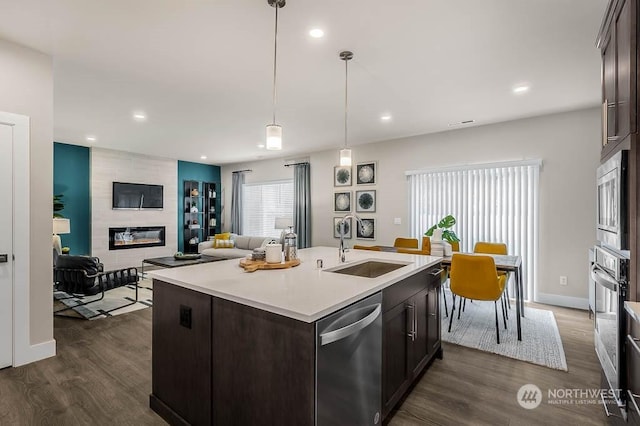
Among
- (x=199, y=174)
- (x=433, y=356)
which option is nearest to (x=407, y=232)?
(x=433, y=356)

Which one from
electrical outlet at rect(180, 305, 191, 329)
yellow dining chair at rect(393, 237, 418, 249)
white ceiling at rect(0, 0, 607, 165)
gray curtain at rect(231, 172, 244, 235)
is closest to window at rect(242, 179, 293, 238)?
gray curtain at rect(231, 172, 244, 235)

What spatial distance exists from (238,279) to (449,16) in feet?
7.67

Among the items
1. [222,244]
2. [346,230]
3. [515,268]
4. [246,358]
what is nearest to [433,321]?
[515,268]

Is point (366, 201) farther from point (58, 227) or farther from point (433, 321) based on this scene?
point (58, 227)

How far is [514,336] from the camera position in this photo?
332 centimetres

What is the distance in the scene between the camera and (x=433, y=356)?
2738 mm

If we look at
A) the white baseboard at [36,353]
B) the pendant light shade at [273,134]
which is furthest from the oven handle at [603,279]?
the white baseboard at [36,353]

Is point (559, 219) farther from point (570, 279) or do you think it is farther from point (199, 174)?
point (199, 174)

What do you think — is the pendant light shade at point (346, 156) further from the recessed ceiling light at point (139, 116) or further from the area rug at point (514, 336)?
the recessed ceiling light at point (139, 116)

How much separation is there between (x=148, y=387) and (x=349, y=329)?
6.24 ft

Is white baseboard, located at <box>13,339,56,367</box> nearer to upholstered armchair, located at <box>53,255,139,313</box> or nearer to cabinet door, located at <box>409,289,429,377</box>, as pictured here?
upholstered armchair, located at <box>53,255,139,313</box>

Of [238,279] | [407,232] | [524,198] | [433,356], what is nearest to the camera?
[238,279]

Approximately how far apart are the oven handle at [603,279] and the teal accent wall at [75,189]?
26.3ft

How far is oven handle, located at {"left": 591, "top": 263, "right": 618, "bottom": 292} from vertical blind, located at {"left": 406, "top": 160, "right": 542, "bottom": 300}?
288cm
